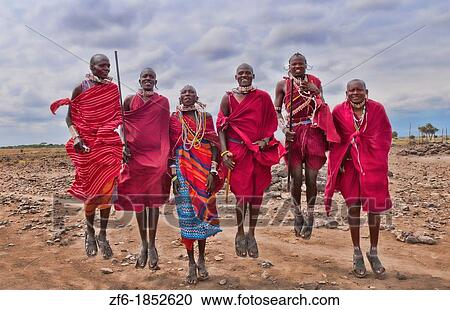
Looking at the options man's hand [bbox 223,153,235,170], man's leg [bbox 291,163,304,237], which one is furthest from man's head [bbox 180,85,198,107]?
man's leg [bbox 291,163,304,237]

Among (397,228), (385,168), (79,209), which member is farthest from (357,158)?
(79,209)

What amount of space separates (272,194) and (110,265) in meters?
5.35

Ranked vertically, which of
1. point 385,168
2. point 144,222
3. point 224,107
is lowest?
point 144,222

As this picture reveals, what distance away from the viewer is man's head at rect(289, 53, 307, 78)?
18.5 ft

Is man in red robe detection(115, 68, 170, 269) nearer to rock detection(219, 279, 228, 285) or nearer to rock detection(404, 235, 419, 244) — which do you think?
rock detection(219, 279, 228, 285)

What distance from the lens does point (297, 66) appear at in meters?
5.64

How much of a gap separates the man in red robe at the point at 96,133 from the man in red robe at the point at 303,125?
2283 millimetres

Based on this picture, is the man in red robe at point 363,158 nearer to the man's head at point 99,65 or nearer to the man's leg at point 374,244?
the man's leg at point 374,244

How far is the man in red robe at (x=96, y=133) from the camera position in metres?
5.43

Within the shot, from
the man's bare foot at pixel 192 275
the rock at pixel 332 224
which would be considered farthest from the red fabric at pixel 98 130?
the rock at pixel 332 224

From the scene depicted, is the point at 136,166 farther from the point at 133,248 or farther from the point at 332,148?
the point at 332,148

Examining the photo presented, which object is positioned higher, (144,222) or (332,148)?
(332,148)

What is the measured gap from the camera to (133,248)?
6.90 metres

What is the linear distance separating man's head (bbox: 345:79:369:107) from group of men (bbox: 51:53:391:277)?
0.01 meters
